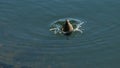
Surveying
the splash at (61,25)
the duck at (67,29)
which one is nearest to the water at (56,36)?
the splash at (61,25)

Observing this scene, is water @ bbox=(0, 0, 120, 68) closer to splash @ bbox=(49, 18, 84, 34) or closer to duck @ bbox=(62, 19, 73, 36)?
splash @ bbox=(49, 18, 84, 34)

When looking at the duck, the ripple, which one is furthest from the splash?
the duck

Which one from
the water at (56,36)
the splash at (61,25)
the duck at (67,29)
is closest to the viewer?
the water at (56,36)

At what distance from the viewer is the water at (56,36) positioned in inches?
576

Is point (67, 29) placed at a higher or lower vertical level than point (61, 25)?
lower

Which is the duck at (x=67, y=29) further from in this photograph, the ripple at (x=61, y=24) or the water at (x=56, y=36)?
the water at (x=56, y=36)

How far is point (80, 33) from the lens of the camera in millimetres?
16328

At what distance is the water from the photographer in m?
14.6

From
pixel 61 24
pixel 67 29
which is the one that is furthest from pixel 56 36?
pixel 61 24

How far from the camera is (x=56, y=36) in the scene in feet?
53.6

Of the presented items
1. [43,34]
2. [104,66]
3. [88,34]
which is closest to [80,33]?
[88,34]

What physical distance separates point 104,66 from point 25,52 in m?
3.42

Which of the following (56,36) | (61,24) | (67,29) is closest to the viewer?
(56,36)

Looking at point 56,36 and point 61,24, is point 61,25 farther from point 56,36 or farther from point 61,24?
point 56,36
